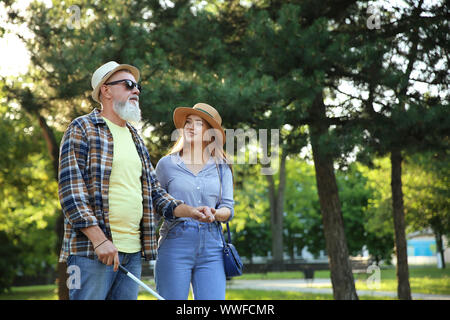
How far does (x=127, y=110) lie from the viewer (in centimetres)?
323

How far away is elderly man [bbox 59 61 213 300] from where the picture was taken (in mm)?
2852

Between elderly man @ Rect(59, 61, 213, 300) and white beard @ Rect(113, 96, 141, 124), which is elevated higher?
white beard @ Rect(113, 96, 141, 124)

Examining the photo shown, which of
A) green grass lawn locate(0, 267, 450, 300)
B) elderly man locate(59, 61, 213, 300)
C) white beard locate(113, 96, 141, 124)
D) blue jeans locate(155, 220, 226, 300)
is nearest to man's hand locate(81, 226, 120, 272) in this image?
elderly man locate(59, 61, 213, 300)

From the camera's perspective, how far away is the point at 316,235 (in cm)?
4450

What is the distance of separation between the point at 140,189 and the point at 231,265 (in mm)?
892

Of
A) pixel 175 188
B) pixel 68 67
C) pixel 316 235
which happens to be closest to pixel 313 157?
pixel 68 67

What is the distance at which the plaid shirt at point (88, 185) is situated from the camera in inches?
112

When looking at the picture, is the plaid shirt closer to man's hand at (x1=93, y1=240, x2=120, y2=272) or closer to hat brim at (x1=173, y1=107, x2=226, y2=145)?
man's hand at (x1=93, y1=240, x2=120, y2=272)

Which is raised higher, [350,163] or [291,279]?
[350,163]

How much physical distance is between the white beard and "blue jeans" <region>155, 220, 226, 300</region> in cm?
80

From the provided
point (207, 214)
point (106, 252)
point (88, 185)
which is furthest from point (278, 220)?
point (106, 252)

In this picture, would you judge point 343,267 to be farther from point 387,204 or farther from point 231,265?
point 387,204

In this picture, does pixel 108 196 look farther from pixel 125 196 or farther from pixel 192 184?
pixel 192 184

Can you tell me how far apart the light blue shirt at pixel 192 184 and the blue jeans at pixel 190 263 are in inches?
4.5
